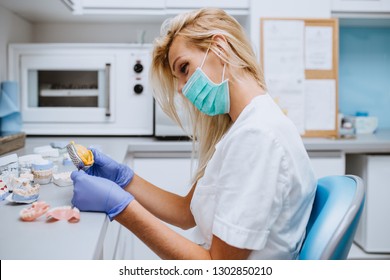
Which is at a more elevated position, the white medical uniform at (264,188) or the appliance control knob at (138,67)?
the appliance control knob at (138,67)

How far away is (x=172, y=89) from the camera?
120 centimetres

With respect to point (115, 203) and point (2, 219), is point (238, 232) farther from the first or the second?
point (2, 219)

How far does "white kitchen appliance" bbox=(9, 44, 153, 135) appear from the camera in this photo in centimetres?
193

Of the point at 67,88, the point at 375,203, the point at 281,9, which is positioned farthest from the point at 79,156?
the point at 375,203

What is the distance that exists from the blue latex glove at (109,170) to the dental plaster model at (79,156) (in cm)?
10

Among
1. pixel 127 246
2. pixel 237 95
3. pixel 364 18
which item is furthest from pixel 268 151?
pixel 364 18

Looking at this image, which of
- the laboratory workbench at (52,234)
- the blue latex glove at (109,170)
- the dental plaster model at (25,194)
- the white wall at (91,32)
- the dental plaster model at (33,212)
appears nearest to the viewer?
the laboratory workbench at (52,234)

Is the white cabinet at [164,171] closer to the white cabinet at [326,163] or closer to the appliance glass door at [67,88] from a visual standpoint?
the appliance glass door at [67,88]

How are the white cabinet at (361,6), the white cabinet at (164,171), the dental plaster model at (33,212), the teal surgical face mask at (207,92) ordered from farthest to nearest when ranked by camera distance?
the white cabinet at (361,6) < the white cabinet at (164,171) < the teal surgical face mask at (207,92) < the dental plaster model at (33,212)

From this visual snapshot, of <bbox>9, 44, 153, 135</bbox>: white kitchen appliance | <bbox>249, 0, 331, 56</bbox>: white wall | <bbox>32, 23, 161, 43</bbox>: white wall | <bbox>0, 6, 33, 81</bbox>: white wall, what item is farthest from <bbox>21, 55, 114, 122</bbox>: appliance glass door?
<bbox>249, 0, 331, 56</bbox>: white wall

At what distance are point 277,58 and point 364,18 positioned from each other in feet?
2.05

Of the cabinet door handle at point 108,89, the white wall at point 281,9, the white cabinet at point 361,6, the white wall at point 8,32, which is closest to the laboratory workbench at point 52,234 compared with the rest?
the cabinet door handle at point 108,89

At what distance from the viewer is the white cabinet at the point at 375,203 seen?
1913 mm

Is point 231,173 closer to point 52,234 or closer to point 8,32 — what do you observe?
point 52,234
